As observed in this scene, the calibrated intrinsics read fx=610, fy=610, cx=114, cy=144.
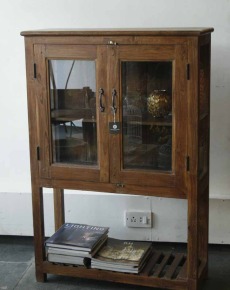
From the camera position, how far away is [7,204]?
11.2 feet

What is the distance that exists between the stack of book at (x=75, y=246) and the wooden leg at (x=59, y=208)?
A: 16 cm

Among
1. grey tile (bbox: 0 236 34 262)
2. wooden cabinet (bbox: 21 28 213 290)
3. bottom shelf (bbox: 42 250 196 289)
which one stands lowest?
grey tile (bbox: 0 236 34 262)

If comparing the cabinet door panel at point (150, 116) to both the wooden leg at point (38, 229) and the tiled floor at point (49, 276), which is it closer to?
the wooden leg at point (38, 229)

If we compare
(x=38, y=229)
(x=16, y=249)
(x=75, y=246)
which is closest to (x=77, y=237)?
(x=75, y=246)

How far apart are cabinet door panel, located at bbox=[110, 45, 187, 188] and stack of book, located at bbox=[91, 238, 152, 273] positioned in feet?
1.23

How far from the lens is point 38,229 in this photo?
2900 mm

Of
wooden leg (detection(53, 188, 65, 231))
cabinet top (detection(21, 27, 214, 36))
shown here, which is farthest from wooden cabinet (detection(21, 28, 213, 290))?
wooden leg (detection(53, 188, 65, 231))

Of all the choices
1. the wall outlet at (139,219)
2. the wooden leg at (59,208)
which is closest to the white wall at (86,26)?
the wall outlet at (139,219)

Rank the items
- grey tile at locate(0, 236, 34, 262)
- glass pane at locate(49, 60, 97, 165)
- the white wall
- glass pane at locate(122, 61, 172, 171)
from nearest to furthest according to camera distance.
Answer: glass pane at locate(122, 61, 172, 171)
glass pane at locate(49, 60, 97, 165)
the white wall
grey tile at locate(0, 236, 34, 262)

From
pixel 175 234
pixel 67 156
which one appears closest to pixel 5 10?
pixel 67 156

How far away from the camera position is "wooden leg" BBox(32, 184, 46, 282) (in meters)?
2.87

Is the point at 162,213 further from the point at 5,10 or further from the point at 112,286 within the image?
the point at 5,10

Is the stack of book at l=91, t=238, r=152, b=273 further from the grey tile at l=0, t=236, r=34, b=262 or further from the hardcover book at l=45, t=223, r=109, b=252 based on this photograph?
the grey tile at l=0, t=236, r=34, b=262

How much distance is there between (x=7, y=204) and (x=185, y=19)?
140cm
